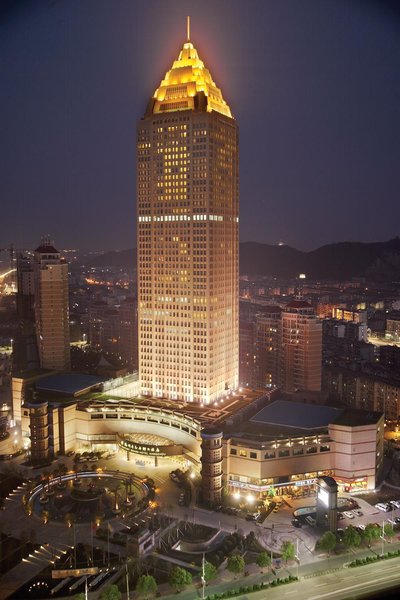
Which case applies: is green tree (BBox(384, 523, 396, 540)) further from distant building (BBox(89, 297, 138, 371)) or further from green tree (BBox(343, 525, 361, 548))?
distant building (BBox(89, 297, 138, 371))

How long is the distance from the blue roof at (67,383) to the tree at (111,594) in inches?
885

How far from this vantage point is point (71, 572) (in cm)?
2572

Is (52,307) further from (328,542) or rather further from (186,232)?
(328,542)

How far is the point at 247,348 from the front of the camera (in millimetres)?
63656

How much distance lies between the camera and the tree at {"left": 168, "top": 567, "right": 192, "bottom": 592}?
79.6ft

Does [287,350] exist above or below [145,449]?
above

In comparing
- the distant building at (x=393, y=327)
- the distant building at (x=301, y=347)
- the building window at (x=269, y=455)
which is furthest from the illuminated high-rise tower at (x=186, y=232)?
the distant building at (x=393, y=327)

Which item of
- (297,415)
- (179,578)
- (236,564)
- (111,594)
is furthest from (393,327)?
(111,594)

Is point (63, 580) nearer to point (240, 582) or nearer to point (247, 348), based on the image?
point (240, 582)

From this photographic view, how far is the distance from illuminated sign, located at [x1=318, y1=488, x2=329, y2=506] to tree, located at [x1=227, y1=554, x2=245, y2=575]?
6.71 m

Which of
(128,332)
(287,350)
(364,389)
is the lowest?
(364,389)

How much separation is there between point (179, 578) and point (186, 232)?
2495 cm

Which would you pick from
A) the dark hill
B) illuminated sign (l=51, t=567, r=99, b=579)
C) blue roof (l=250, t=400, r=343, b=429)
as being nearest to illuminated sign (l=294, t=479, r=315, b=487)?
blue roof (l=250, t=400, r=343, b=429)

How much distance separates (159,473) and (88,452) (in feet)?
19.8
